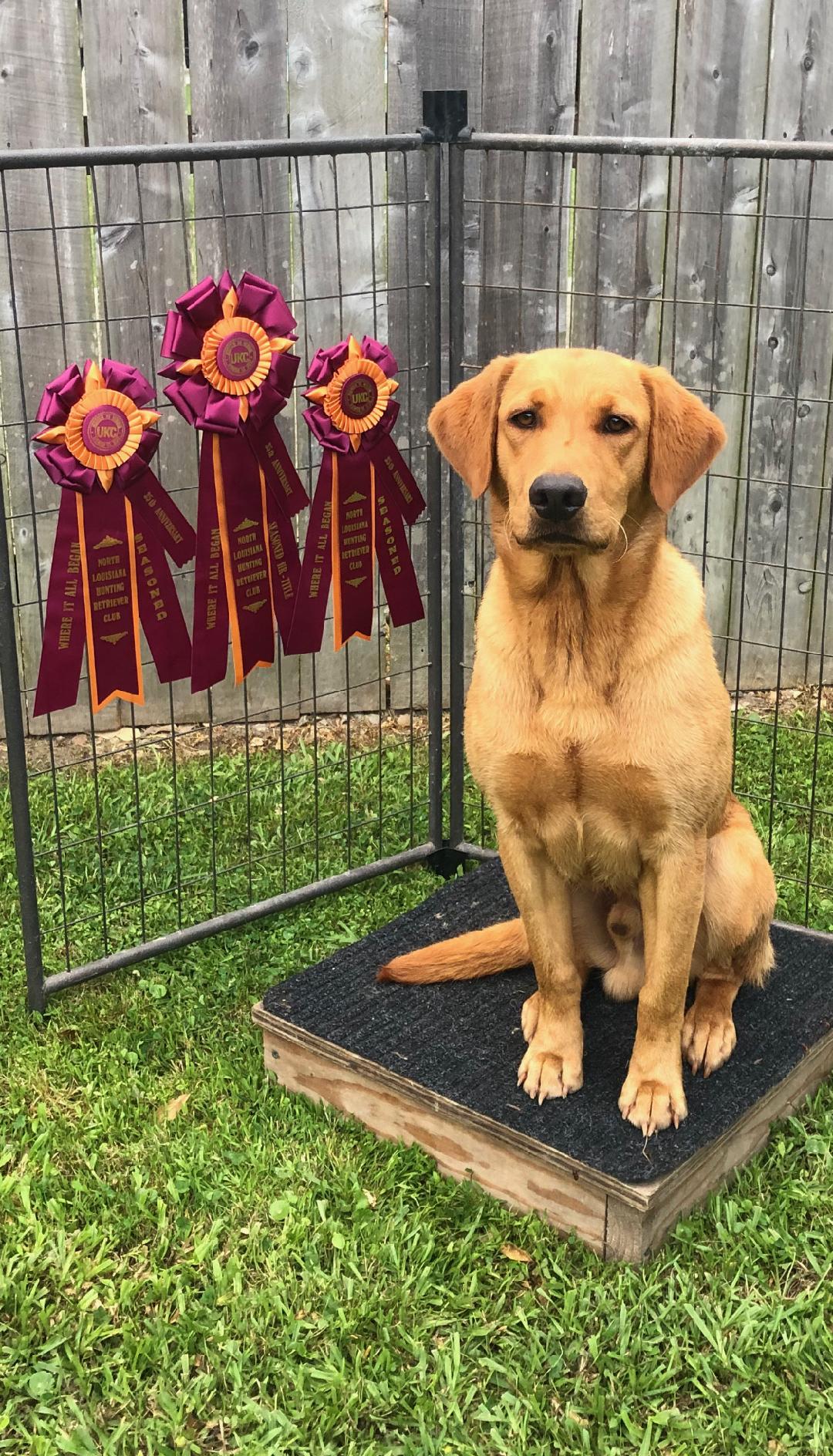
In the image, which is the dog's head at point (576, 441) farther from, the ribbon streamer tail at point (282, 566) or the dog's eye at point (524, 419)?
the ribbon streamer tail at point (282, 566)

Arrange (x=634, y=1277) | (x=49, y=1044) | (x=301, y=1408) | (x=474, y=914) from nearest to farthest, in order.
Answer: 1. (x=301, y=1408)
2. (x=634, y=1277)
3. (x=49, y=1044)
4. (x=474, y=914)

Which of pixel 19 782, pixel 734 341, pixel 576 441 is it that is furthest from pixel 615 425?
pixel 734 341

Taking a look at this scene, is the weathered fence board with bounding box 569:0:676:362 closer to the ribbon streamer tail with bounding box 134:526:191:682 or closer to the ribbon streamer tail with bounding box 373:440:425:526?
the ribbon streamer tail with bounding box 373:440:425:526

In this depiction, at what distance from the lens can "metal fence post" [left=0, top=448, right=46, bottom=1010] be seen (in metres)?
3.29

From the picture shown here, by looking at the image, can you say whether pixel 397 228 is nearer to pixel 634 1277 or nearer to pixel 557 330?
pixel 557 330

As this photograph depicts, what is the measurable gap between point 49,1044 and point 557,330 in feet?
10.2

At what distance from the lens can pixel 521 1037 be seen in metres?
3.24

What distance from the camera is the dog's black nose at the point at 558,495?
255 cm

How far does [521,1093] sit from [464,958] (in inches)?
20.0

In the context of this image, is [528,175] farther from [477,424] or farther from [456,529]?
[477,424]

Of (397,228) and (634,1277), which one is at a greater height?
(397,228)

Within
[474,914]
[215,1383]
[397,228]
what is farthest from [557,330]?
[215,1383]

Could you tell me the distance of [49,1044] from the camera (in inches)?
140

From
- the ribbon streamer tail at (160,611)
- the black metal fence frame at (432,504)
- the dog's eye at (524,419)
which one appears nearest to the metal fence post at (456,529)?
the black metal fence frame at (432,504)
